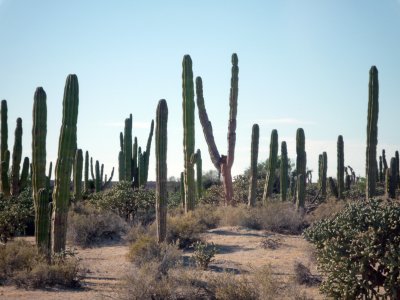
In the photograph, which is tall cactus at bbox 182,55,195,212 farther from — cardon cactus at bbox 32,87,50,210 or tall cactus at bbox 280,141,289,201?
tall cactus at bbox 280,141,289,201

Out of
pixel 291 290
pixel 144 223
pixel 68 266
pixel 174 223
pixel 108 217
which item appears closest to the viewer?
pixel 291 290

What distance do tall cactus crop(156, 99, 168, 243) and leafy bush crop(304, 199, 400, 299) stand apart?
22.1 ft

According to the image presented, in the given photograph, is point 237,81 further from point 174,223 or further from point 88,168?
point 88,168

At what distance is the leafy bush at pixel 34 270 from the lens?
378 inches

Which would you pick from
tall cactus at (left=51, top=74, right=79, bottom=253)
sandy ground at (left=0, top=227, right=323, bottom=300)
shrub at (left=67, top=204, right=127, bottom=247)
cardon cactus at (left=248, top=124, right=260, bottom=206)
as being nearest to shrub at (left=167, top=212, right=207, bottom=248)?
sandy ground at (left=0, top=227, right=323, bottom=300)

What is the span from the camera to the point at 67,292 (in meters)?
9.26

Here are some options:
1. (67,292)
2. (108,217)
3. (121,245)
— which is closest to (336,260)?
(67,292)

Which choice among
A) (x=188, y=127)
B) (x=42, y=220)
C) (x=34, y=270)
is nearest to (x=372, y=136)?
(x=188, y=127)

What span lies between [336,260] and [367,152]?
1054 centimetres

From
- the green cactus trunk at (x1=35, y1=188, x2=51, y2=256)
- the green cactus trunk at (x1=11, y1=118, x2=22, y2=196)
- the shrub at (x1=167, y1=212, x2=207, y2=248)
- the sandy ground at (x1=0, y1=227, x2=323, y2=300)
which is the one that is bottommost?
the sandy ground at (x1=0, y1=227, x2=323, y2=300)

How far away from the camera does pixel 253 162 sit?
66.8 ft

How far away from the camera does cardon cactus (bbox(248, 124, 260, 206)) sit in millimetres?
20250

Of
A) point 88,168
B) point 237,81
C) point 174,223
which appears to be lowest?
point 174,223

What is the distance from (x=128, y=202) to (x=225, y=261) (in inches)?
309
